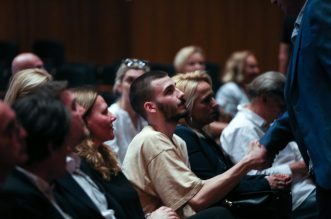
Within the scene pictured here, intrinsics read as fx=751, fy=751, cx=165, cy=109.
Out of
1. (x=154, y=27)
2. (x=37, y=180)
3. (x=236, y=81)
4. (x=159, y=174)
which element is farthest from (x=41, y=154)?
(x=154, y=27)

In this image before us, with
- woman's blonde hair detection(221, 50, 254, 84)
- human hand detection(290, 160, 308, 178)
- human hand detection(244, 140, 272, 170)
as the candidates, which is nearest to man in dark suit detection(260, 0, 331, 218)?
human hand detection(244, 140, 272, 170)

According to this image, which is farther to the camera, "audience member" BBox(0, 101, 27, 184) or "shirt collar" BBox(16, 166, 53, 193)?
"shirt collar" BBox(16, 166, 53, 193)

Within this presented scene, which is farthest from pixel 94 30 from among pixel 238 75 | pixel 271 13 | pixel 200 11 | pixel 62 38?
pixel 238 75

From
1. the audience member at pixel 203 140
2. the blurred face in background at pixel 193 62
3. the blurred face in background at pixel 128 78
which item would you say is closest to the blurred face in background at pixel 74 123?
the audience member at pixel 203 140

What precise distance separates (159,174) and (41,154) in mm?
849

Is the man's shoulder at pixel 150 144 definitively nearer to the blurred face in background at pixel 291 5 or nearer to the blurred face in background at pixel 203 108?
the blurred face in background at pixel 203 108

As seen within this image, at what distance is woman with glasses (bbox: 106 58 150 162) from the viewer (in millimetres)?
4422

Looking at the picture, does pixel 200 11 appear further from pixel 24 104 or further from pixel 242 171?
pixel 24 104

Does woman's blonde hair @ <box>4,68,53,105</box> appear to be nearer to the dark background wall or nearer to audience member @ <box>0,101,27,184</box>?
audience member @ <box>0,101,27,184</box>

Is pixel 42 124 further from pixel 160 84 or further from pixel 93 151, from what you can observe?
pixel 160 84

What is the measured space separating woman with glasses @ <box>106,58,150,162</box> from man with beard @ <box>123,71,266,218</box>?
133cm

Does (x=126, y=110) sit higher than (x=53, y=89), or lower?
lower

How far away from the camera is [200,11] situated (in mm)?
8586

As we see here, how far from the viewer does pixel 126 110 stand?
4.59 metres
